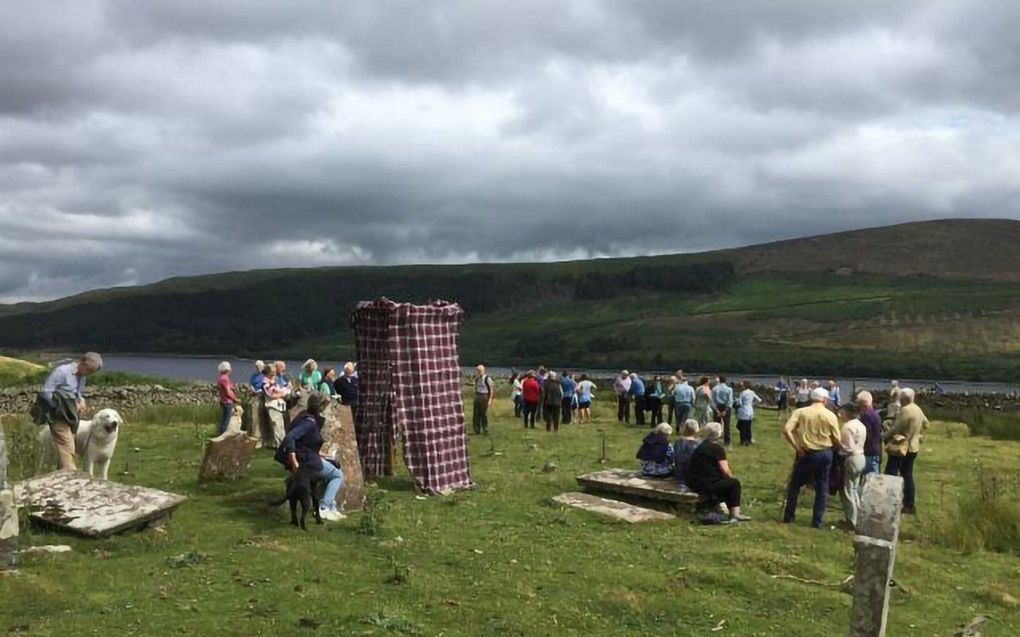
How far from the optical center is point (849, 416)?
1355 centimetres

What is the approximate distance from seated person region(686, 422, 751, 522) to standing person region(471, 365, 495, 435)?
9726mm

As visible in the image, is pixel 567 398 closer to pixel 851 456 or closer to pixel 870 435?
pixel 870 435

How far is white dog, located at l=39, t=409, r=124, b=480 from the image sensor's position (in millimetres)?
13570

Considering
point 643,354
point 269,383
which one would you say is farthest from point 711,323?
point 269,383

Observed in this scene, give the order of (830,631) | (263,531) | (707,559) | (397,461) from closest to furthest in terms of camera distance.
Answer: (830,631) < (707,559) < (263,531) < (397,461)

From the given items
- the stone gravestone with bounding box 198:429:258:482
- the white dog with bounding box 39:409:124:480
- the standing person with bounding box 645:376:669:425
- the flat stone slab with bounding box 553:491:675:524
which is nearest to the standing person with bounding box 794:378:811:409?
the flat stone slab with bounding box 553:491:675:524

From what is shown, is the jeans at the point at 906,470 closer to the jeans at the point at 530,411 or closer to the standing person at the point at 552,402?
the standing person at the point at 552,402

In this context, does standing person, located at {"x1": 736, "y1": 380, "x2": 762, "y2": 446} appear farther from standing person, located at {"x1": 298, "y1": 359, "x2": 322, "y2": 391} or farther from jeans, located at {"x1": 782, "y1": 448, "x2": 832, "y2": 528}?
standing person, located at {"x1": 298, "y1": 359, "x2": 322, "y2": 391}

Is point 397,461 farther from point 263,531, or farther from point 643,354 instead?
point 643,354

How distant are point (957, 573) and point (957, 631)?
2603 mm

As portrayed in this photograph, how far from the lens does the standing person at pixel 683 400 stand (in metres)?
25.4

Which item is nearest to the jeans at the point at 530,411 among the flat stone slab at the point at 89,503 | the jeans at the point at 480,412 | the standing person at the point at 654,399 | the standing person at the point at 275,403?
the jeans at the point at 480,412

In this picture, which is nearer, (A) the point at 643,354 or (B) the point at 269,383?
(B) the point at 269,383

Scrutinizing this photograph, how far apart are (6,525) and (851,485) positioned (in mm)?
11211
